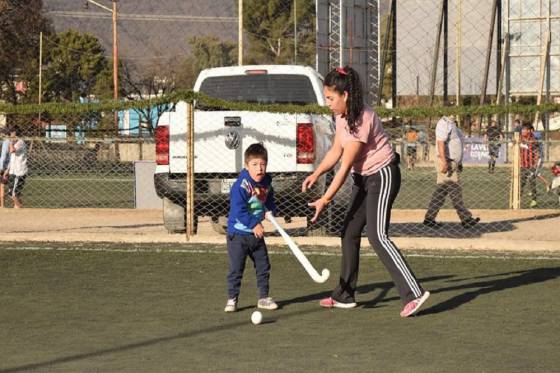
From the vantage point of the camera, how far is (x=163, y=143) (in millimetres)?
14750

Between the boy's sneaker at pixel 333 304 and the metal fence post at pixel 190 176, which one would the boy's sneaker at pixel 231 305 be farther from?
the metal fence post at pixel 190 176

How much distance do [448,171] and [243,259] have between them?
8550 millimetres

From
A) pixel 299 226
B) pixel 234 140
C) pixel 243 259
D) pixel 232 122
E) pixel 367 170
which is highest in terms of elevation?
pixel 232 122

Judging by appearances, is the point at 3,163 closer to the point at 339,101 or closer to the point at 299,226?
the point at 299,226

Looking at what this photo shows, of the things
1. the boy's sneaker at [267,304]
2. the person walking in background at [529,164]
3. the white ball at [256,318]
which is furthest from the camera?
the person walking in background at [529,164]

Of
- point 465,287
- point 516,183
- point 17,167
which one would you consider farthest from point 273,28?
point 465,287

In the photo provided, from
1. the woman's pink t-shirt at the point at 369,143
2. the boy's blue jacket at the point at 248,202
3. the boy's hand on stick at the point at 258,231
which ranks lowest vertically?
the boy's hand on stick at the point at 258,231

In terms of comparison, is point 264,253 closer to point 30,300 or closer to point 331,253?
point 30,300

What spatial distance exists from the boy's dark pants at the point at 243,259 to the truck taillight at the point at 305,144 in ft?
15.3

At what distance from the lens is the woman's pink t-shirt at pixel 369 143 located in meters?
9.23

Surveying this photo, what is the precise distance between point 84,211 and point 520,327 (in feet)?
45.7

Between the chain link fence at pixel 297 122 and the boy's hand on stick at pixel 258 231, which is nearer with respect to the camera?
the boy's hand on stick at pixel 258 231

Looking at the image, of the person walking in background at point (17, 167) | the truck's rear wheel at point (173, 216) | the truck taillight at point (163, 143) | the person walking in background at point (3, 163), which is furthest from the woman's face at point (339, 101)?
the person walking in background at point (3, 163)

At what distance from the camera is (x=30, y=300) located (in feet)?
33.8
